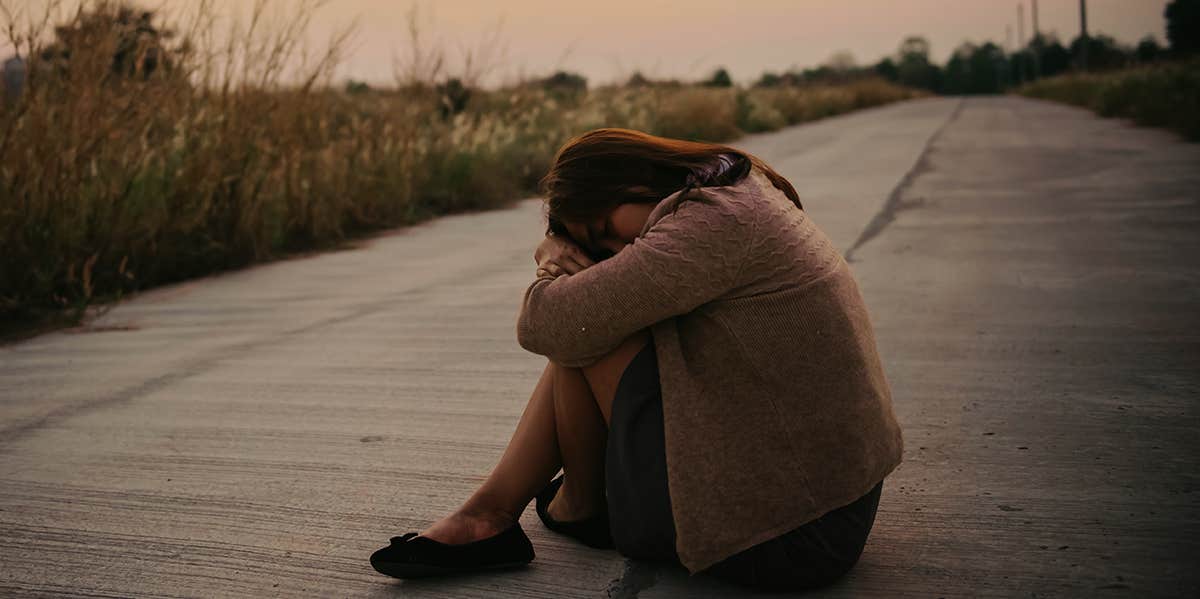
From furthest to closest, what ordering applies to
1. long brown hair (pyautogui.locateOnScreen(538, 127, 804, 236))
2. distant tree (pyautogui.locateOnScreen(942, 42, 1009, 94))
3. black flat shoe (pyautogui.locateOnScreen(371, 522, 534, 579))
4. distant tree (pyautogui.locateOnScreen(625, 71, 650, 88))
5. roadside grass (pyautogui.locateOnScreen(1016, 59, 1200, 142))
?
distant tree (pyautogui.locateOnScreen(942, 42, 1009, 94)) → distant tree (pyautogui.locateOnScreen(625, 71, 650, 88)) → roadside grass (pyautogui.locateOnScreen(1016, 59, 1200, 142)) → black flat shoe (pyautogui.locateOnScreen(371, 522, 534, 579)) → long brown hair (pyautogui.locateOnScreen(538, 127, 804, 236))

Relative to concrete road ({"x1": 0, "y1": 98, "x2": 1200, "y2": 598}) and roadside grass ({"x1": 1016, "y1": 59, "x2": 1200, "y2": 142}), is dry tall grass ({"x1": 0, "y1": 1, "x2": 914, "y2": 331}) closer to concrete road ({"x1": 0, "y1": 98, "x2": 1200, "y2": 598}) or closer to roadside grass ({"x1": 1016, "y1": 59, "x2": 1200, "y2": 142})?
concrete road ({"x1": 0, "y1": 98, "x2": 1200, "y2": 598})

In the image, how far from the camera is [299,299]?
638cm

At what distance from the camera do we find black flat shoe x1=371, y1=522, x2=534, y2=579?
246 centimetres

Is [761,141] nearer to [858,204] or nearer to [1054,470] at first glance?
[858,204]

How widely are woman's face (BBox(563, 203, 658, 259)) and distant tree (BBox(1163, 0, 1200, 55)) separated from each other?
47.1 m

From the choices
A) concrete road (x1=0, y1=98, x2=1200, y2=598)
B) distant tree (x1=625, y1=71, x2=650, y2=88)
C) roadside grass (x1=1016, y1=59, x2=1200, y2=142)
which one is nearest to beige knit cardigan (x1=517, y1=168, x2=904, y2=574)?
concrete road (x1=0, y1=98, x2=1200, y2=598)

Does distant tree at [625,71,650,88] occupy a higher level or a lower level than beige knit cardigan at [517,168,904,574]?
higher

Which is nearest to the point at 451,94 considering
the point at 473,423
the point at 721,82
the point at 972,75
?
the point at 473,423

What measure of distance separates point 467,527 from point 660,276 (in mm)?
789

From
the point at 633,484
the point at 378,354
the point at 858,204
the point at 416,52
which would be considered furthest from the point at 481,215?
the point at 633,484

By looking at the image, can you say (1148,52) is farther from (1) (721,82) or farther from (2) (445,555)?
(2) (445,555)

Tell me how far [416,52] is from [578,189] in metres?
9.37

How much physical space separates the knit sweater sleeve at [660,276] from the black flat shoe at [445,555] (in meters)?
0.51

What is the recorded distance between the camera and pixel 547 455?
2514 millimetres
